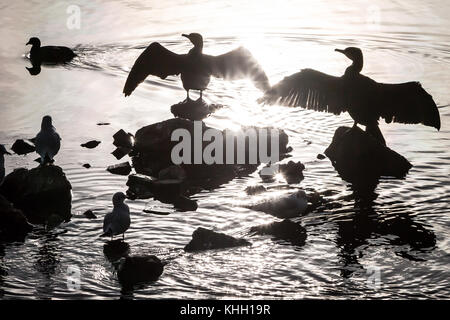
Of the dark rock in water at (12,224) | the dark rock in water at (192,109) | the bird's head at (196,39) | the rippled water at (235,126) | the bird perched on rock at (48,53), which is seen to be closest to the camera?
the rippled water at (235,126)

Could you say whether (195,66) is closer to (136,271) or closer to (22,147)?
(22,147)

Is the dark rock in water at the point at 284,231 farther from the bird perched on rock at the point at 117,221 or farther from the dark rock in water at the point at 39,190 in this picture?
the dark rock in water at the point at 39,190

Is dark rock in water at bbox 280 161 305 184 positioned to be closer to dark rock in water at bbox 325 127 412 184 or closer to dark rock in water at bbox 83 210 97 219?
dark rock in water at bbox 325 127 412 184

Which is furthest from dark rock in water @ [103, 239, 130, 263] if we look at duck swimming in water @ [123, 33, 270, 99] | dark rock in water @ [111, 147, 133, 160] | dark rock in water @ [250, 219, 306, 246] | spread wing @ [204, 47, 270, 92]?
duck swimming in water @ [123, 33, 270, 99]

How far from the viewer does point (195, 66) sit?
55.2 feet

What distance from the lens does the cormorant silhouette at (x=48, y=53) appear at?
21.6 m

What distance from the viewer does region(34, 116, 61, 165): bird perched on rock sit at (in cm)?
1431

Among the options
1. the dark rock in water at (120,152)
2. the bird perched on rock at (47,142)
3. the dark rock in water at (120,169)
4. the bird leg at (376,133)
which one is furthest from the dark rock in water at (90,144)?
the bird leg at (376,133)

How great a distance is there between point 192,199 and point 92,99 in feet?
19.1

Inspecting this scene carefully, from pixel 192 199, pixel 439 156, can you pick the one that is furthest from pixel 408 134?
pixel 192 199

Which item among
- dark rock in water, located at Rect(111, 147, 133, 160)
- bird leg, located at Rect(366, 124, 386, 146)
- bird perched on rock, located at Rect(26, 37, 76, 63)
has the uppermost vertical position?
bird perched on rock, located at Rect(26, 37, 76, 63)

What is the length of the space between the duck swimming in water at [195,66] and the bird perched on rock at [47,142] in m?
2.59

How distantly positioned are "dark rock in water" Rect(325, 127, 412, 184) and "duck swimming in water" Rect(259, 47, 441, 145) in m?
0.41
